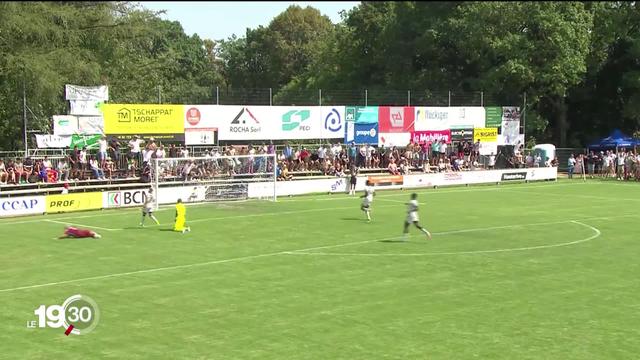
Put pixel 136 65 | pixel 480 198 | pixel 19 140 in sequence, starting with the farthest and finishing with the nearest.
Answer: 1. pixel 136 65
2. pixel 19 140
3. pixel 480 198

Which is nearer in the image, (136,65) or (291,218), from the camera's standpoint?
(291,218)

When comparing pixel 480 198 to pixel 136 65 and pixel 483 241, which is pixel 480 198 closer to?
pixel 483 241

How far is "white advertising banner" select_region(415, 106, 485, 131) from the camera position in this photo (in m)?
51.7

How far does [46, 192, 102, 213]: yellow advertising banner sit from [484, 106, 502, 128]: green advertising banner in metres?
30.2

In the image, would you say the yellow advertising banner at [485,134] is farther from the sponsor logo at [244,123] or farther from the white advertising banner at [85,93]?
the white advertising banner at [85,93]

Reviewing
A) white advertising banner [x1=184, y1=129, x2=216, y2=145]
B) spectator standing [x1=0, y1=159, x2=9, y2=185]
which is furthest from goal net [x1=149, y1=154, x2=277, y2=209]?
spectator standing [x1=0, y1=159, x2=9, y2=185]

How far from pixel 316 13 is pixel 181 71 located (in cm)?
2024

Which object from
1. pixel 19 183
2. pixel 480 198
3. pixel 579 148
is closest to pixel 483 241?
pixel 480 198

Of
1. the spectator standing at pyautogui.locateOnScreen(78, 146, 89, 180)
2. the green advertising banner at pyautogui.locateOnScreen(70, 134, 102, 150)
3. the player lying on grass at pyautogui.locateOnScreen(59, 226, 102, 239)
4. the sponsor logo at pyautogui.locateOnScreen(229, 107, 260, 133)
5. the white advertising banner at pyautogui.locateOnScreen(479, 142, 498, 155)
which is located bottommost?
the player lying on grass at pyautogui.locateOnScreen(59, 226, 102, 239)

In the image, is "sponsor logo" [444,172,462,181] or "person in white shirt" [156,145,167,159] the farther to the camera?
"sponsor logo" [444,172,462,181]

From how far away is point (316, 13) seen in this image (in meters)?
104

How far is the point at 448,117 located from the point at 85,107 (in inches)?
1010

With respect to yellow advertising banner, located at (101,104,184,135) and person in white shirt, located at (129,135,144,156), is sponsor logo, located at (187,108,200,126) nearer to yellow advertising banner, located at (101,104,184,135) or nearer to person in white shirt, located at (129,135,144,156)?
yellow advertising banner, located at (101,104,184,135)

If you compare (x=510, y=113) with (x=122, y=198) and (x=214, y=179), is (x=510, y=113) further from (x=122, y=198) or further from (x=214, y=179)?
(x=122, y=198)
